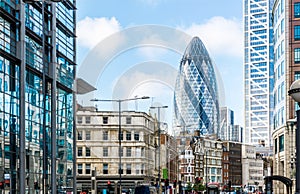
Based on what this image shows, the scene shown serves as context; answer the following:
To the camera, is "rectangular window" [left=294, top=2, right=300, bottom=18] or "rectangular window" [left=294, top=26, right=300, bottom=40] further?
"rectangular window" [left=294, top=2, right=300, bottom=18]

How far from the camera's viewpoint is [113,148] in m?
93.9

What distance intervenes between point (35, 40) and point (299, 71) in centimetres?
4798

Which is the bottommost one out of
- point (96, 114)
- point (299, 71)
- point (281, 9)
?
point (96, 114)

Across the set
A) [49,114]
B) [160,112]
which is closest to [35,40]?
[49,114]

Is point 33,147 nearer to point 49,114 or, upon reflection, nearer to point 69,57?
point 49,114

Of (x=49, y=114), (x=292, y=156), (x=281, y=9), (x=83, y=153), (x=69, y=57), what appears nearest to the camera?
(x=49, y=114)

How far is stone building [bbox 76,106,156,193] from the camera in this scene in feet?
284

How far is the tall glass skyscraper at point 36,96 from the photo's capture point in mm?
35000

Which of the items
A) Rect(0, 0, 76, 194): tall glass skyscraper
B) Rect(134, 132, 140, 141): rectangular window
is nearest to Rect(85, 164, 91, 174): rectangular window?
Rect(134, 132, 140, 141): rectangular window

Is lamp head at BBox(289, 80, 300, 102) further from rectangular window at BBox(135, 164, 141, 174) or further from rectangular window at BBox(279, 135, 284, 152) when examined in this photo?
rectangular window at BBox(135, 164, 141, 174)

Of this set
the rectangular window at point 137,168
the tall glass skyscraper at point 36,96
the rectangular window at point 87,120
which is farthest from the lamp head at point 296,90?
the rectangular window at point 137,168

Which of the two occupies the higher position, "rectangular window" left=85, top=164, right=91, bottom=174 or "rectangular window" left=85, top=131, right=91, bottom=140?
"rectangular window" left=85, top=131, right=91, bottom=140

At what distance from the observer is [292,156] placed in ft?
263

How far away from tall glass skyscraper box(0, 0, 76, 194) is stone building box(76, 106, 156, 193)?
30.0m
